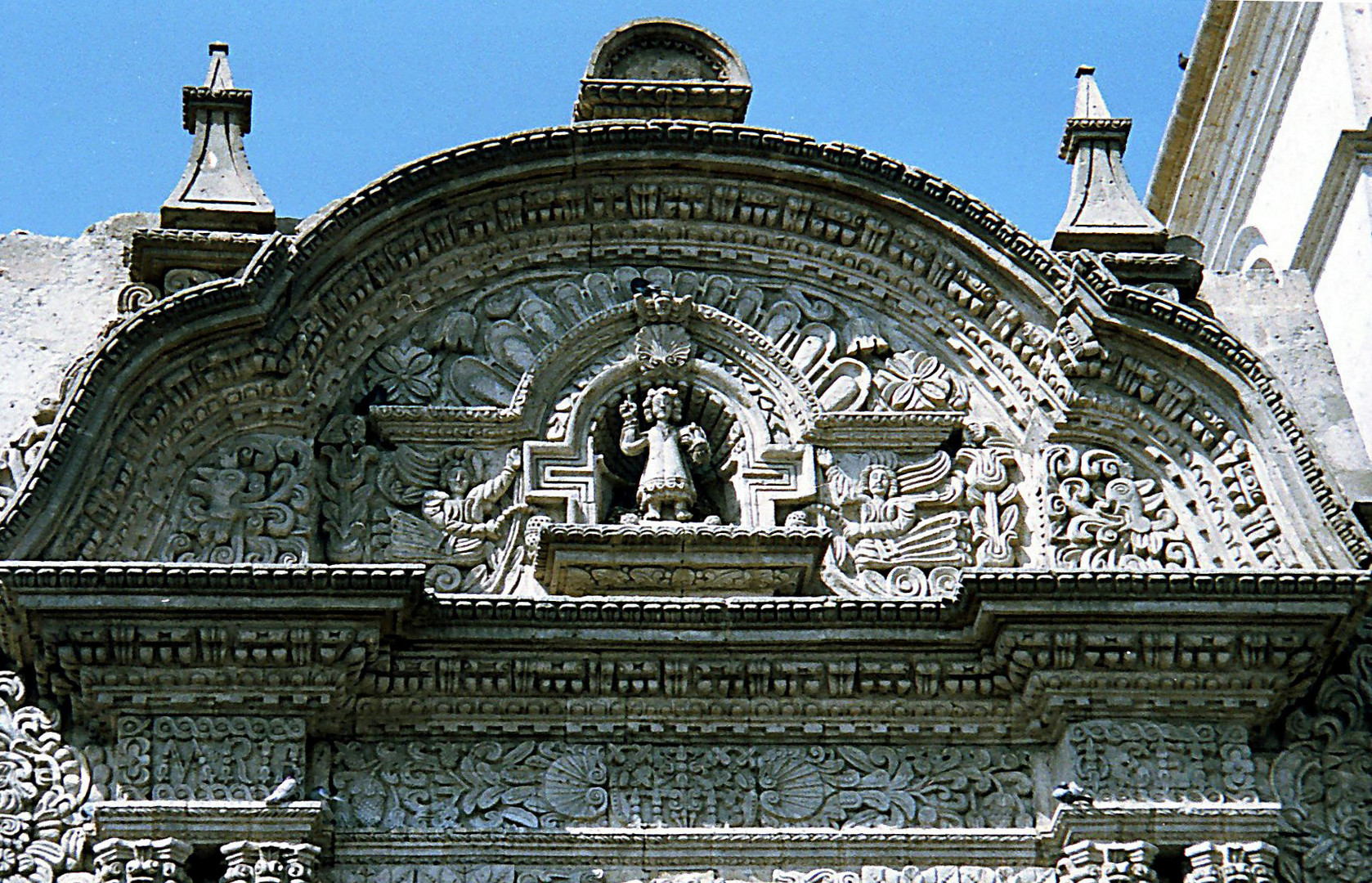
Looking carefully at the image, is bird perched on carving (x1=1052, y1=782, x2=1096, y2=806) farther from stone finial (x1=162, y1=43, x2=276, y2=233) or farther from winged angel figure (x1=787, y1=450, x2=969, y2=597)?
stone finial (x1=162, y1=43, x2=276, y2=233)

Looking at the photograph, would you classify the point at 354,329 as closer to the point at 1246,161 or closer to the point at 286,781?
the point at 286,781

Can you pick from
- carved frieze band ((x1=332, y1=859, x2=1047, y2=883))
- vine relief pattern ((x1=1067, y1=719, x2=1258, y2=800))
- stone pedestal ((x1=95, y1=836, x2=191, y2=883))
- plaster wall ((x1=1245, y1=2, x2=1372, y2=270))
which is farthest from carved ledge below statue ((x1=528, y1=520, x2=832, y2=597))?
plaster wall ((x1=1245, y1=2, x2=1372, y2=270))

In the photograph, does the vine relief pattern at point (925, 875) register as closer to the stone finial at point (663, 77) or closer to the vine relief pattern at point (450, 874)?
the vine relief pattern at point (450, 874)

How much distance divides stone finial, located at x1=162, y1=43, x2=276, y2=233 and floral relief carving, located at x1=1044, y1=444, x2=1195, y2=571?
10.4ft

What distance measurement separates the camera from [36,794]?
919 centimetres

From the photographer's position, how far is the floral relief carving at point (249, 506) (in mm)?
9727

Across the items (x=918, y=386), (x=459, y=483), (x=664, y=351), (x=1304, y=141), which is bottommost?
(x=459, y=483)

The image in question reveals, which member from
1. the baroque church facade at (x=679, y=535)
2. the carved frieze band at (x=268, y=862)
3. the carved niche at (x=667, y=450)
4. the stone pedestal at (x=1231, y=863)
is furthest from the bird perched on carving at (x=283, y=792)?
the stone pedestal at (x=1231, y=863)

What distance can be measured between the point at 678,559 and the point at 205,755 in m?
1.81

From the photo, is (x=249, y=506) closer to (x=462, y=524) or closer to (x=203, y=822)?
(x=462, y=524)

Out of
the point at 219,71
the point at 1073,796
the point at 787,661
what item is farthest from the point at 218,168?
the point at 1073,796

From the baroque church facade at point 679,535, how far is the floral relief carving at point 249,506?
16 mm

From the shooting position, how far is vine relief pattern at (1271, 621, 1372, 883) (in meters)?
9.37

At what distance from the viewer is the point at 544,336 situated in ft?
34.3
